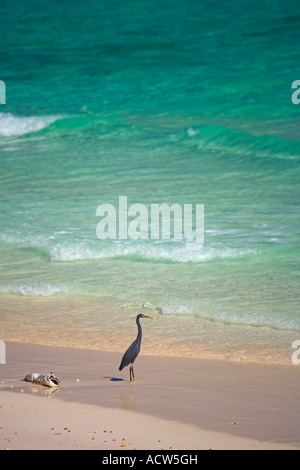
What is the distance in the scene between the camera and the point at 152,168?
13.5 metres

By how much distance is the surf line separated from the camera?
9797 mm

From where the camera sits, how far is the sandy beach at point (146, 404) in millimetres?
4055

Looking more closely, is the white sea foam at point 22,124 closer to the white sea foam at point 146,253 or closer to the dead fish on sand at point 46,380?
the white sea foam at point 146,253

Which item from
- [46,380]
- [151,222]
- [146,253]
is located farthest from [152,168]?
[46,380]

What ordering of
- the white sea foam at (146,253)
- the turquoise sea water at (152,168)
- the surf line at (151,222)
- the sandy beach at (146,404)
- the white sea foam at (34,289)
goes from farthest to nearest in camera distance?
the surf line at (151,222), the white sea foam at (146,253), the white sea foam at (34,289), the turquoise sea water at (152,168), the sandy beach at (146,404)

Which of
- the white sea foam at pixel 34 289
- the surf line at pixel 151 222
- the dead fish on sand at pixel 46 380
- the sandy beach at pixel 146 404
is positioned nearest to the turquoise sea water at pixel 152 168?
the white sea foam at pixel 34 289

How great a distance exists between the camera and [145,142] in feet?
48.5

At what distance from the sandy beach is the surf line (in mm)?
3676

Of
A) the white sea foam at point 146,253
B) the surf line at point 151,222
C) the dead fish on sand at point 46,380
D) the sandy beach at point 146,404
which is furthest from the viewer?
the surf line at point 151,222

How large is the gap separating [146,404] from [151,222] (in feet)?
19.3

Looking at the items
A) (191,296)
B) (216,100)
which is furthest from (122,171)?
(191,296)

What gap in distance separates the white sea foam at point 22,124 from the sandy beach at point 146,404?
35.7 feet

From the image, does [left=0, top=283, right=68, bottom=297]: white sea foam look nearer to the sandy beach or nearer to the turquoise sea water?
the turquoise sea water

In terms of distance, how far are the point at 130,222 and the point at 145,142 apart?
452 centimetres
